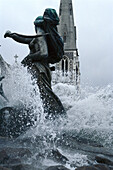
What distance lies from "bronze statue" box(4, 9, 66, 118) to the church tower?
144 feet

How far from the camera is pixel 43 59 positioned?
4.25m

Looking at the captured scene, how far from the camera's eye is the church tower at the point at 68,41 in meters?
50.2

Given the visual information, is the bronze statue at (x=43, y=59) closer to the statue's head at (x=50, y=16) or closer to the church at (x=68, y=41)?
the statue's head at (x=50, y=16)

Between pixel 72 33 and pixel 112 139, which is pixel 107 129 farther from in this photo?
pixel 72 33

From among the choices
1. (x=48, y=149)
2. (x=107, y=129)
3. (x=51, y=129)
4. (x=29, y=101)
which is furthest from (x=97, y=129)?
(x=48, y=149)

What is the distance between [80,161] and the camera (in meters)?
2.54

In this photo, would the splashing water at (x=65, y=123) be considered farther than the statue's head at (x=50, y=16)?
No

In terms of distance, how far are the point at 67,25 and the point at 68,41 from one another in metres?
4.13

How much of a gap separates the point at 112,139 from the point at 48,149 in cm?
181

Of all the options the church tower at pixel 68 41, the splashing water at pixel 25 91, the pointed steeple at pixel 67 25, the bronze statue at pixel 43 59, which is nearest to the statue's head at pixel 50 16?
the bronze statue at pixel 43 59

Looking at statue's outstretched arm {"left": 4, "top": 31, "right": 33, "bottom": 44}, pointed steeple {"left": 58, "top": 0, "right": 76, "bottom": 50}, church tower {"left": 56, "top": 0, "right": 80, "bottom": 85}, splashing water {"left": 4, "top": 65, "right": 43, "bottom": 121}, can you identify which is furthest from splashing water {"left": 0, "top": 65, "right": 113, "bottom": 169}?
pointed steeple {"left": 58, "top": 0, "right": 76, "bottom": 50}

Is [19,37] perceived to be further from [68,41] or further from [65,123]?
[68,41]

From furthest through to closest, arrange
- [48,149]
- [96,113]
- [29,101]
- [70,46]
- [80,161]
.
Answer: [70,46]
[96,113]
[29,101]
[48,149]
[80,161]

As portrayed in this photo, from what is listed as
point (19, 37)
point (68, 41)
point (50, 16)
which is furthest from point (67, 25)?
point (19, 37)
